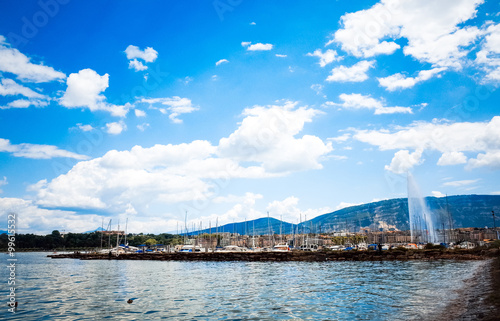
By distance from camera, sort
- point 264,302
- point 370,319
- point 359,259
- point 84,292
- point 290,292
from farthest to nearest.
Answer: point 359,259 < point 84,292 < point 290,292 < point 264,302 < point 370,319

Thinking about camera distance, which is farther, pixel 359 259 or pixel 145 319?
pixel 359 259

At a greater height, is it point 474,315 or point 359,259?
point 474,315

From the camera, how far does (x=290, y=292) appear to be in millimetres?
28078

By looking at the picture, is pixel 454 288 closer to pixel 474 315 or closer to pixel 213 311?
pixel 474 315

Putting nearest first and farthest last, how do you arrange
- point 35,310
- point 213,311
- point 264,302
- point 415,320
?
point 415,320, point 213,311, point 35,310, point 264,302

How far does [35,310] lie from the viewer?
21.6m

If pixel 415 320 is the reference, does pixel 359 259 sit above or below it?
below

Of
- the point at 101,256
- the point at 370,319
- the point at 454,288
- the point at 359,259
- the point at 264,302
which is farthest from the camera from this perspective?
the point at 101,256

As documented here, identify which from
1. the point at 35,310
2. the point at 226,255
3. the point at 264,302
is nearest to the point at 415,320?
the point at 264,302

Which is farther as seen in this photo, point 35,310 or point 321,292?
point 321,292

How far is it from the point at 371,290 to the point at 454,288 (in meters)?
6.15

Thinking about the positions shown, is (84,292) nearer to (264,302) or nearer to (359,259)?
(264,302)

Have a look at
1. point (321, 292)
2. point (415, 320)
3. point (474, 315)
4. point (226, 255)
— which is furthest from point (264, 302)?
point (226, 255)

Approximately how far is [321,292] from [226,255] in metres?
77.8
